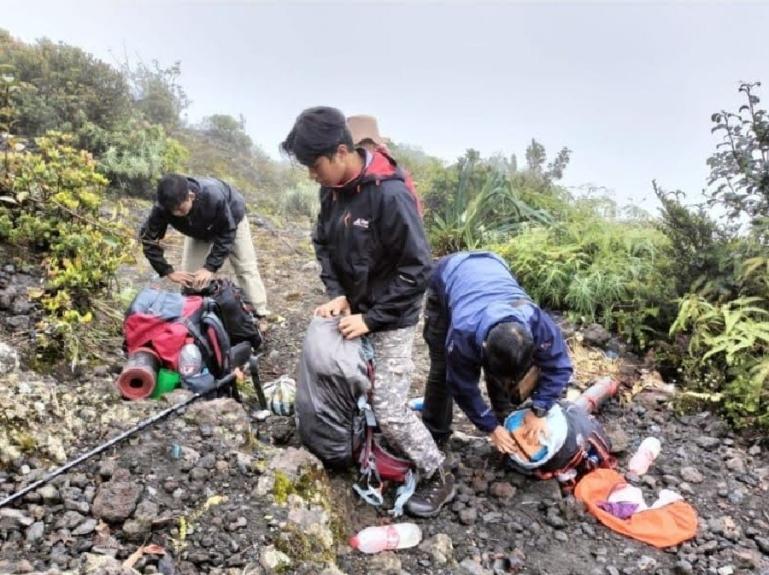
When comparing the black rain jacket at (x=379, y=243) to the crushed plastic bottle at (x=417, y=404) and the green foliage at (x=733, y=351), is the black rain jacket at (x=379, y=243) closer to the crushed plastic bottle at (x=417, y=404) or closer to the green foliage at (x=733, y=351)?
the crushed plastic bottle at (x=417, y=404)

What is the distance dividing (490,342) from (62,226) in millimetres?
3021

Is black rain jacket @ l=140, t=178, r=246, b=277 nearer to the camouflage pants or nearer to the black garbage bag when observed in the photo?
the black garbage bag

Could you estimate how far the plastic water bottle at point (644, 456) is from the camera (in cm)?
378

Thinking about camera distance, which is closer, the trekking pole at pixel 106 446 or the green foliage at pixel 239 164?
the trekking pole at pixel 106 446

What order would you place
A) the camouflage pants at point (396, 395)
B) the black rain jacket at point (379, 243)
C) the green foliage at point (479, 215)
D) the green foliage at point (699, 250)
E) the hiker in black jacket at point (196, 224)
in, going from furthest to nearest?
the green foliage at point (479, 215), the green foliage at point (699, 250), the hiker in black jacket at point (196, 224), the camouflage pants at point (396, 395), the black rain jacket at point (379, 243)

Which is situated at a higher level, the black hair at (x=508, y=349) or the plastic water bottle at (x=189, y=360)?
the black hair at (x=508, y=349)

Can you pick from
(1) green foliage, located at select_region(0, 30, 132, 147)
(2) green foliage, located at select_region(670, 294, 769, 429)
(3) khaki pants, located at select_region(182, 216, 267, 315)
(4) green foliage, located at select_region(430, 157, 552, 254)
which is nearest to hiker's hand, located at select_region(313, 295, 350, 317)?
(3) khaki pants, located at select_region(182, 216, 267, 315)

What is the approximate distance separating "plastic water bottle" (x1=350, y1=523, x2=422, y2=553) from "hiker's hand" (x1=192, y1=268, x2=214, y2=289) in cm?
234

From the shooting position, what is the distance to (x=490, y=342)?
8.65 ft

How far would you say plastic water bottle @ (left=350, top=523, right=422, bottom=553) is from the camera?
2867mm

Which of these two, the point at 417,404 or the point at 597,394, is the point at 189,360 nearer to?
the point at 417,404

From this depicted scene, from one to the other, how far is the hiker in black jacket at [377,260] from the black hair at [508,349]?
1.79ft

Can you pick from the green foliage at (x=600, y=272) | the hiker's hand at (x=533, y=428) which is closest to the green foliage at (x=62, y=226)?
the hiker's hand at (x=533, y=428)

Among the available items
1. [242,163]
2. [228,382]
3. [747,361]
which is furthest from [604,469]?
[242,163]
